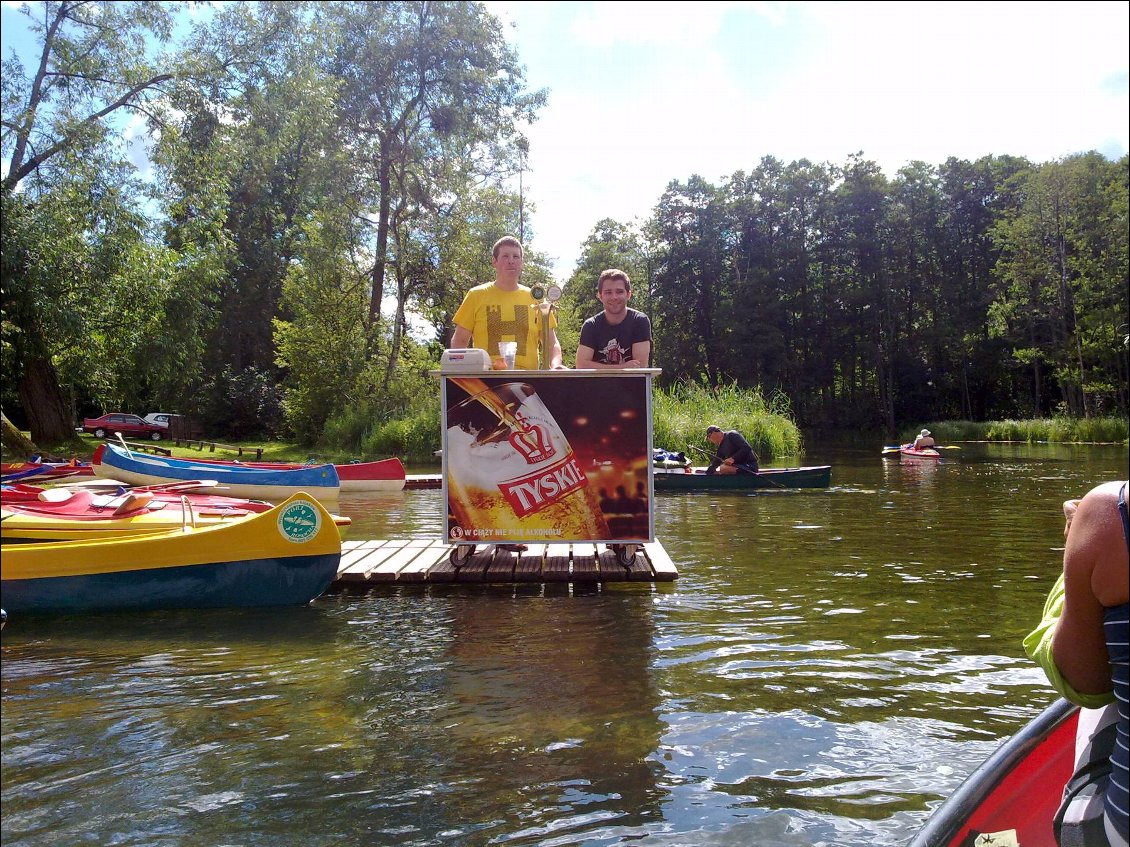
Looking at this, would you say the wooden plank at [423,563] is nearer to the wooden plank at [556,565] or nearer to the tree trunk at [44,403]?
the wooden plank at [556,565]

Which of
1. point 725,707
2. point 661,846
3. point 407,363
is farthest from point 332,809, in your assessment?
point 407,363

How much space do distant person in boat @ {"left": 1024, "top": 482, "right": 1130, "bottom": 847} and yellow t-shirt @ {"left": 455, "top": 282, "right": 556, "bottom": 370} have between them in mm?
5294

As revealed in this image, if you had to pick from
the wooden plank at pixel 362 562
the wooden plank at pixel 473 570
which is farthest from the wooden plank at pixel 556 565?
the wooden plank at pixel 362 562

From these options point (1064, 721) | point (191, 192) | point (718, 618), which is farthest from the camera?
point (191, 192)

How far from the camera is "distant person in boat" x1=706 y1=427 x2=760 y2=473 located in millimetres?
17156

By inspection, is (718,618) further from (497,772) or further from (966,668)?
(497,772)

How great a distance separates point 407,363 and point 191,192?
36.1ft

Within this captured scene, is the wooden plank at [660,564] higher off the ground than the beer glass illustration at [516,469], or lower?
lower

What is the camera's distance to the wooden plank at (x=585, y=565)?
688cm

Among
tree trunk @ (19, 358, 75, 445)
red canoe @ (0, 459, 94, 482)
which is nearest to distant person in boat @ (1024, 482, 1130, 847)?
red canoe @ (0, 459, 94, 482)

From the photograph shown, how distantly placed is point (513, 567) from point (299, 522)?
5.42ft

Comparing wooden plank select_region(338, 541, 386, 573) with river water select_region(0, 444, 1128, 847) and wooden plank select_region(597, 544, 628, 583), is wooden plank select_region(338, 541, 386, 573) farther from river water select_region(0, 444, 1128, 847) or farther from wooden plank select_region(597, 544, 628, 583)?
wooden plank select_region(597, 544, 628, 583)

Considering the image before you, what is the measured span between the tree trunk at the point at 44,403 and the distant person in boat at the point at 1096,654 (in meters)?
19.5

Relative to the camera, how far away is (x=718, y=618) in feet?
21.1
